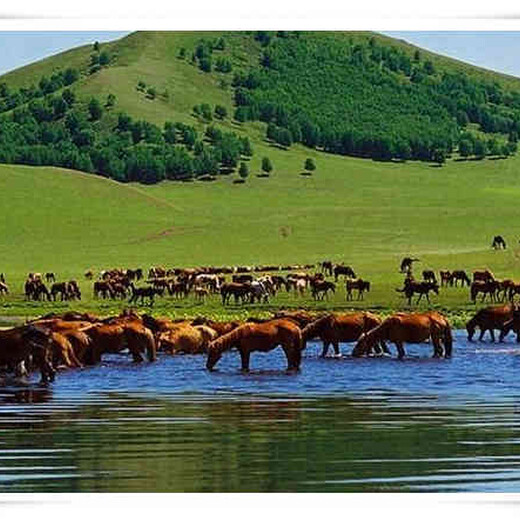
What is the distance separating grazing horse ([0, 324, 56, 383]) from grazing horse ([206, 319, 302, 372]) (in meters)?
3.58

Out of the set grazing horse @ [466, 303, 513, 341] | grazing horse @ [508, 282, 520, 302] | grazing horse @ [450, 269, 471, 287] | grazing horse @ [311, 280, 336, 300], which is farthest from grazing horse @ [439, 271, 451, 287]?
grazing horse @ [466, 303, 513, 341]

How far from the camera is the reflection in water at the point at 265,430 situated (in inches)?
585

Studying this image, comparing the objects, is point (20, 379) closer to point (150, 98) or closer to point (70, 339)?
point (70, 339)

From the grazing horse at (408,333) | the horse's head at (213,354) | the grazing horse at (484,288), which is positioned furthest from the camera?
the grazing horse at (484,288)

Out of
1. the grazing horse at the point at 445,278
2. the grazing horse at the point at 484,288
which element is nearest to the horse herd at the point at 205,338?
the grazing horse at the point at 484,288

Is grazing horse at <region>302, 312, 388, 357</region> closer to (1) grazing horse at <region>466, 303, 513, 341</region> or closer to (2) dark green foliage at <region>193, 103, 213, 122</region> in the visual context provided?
(1) grazing horse at <region>466, 303, 513, 341</region>

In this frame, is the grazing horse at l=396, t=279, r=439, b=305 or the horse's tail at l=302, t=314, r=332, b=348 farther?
the grazing horse at l=396, t=279, r=439, b=305

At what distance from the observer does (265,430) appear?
1900cm

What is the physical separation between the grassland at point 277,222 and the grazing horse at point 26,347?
93.7 ft

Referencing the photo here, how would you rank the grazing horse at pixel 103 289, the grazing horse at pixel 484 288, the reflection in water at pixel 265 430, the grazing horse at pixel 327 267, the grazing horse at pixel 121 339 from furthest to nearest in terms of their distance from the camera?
the grazing horse at pixel 327 267 < the grazing horse at pixel 103 289 < the grazing horse at pixel 484 288 < the grazing horse at pixel 121 339 < the reflection in water at pixel 265 430

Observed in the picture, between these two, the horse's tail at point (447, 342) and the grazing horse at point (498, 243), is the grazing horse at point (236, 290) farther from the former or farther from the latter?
the grazing horse at point (498, 243)

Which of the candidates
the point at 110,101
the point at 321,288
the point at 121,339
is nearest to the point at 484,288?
the point at 321,288

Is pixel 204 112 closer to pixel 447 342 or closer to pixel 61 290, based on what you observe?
pixel 61 290

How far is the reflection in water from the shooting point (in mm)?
14859
